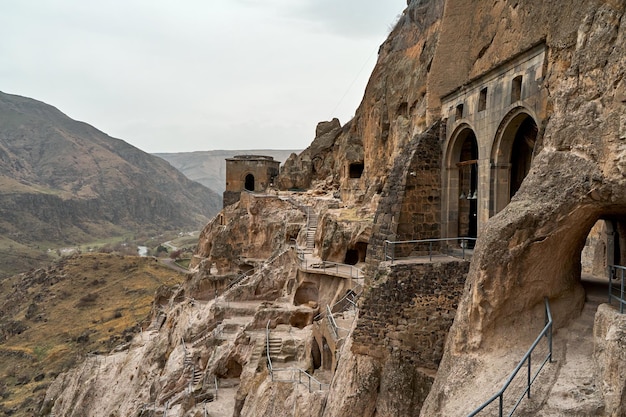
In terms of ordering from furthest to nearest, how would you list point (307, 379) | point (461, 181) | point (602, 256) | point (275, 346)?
point (275, 346) → point (307, 379) → point (461, 181) → point (602, 256)

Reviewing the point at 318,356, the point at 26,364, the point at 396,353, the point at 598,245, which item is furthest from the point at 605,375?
the point at 26,364

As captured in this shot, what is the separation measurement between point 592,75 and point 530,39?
4.50 m

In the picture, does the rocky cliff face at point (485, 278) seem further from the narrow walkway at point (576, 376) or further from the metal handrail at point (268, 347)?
the metal handrail at point (268, 347)

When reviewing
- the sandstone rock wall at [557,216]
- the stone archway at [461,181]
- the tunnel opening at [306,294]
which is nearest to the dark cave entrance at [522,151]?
the stone archway at [461,181]

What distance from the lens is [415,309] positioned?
1030 centimetres

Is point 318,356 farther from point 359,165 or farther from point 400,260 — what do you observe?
point 359,165

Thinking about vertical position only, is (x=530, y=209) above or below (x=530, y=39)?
below

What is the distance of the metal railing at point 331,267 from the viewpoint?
20.8m

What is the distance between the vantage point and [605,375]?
219 inches

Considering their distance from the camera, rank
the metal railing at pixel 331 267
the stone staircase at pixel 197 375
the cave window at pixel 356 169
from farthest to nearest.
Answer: the cave window at pixel 356 169, the metal railing at pixel 331 267, the stone staircase at pixel 197 375

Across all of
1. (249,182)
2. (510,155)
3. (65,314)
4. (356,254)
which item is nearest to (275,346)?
(356,254)

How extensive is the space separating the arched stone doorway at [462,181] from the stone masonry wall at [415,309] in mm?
2819

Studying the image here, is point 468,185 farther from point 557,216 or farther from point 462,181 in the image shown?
point 557,216

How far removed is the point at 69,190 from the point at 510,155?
157m
